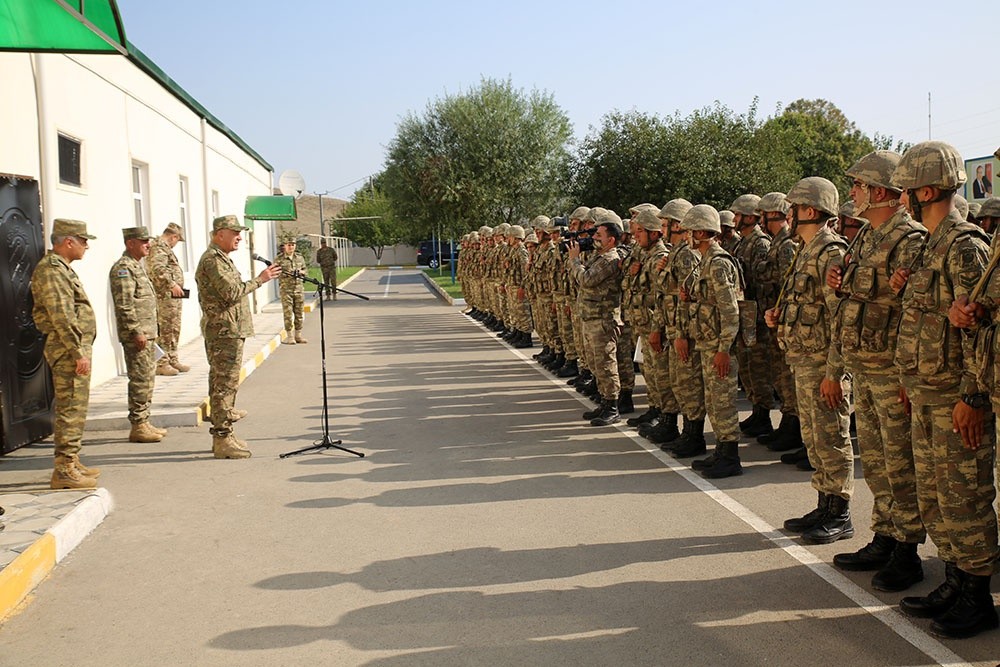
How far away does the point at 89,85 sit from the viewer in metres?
11.5

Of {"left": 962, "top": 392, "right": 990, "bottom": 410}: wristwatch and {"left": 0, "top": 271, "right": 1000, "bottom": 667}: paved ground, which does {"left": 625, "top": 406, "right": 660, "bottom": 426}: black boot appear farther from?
{"left": 962, "top": 392, "right": 990, "bottom": 410}: wristwatch

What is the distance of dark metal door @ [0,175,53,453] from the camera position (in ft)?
26.4

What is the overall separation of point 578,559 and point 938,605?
1.90 m

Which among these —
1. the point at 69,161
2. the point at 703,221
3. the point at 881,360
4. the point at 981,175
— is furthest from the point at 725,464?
the point at 981,175

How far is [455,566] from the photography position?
16.5ft

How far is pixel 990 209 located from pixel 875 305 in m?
2.83

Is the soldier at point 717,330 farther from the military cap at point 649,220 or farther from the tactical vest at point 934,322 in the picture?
the tactical vest at point 934,322

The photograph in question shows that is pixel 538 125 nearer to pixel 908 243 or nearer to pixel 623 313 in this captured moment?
pixel 623 313

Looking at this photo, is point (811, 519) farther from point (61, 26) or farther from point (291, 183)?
point (291, 183)

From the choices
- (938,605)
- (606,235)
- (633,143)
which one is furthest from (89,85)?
(633,143)

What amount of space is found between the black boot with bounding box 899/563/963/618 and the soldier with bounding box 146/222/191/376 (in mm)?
10519

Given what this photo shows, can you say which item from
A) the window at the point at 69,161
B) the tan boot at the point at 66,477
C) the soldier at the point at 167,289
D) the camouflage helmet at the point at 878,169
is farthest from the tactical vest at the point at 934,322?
the soldier at the point at 167,289

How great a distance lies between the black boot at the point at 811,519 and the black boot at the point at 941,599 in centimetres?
122

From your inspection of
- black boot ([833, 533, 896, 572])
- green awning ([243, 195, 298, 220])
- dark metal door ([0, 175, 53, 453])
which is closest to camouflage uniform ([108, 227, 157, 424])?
dark metal door ([0, 175, 53, 453])
